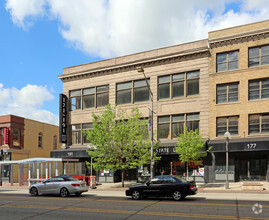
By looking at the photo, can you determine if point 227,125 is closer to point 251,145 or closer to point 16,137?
point 251,145

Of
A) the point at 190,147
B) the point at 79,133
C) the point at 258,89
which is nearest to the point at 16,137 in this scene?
the point at 79,133

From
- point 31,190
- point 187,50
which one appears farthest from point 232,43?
point 31,190

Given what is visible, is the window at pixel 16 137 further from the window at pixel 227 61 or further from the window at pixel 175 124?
the window at pixel 227 61

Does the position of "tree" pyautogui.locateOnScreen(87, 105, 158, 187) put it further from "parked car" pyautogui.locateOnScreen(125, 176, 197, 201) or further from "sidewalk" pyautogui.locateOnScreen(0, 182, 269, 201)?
"parked car" pyautogui.locateOnScreen(125, 176, 197, 201)

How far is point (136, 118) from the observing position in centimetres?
3017

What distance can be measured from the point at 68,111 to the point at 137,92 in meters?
10.4

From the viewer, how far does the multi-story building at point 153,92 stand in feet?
104

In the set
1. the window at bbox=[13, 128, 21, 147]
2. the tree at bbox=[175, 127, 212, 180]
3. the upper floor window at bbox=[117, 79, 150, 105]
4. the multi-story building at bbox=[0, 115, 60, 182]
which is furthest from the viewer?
the window at bbox=[13, 128, 21, 147]

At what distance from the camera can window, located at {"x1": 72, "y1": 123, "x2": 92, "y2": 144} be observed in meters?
38.4

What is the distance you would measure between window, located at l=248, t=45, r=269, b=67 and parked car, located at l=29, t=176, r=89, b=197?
Result: 65.0 feet

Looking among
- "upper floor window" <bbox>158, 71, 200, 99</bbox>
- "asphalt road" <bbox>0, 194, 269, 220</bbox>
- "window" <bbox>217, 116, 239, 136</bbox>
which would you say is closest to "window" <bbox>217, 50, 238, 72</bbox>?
"upper floor window" <bbox>158, 71, 200, 99</bbox>

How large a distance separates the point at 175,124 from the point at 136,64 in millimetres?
8455

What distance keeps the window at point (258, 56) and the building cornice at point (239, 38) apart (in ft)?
3.44

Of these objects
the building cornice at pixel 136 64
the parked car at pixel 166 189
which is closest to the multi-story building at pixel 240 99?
the building cornice at pixel 136 64
